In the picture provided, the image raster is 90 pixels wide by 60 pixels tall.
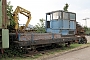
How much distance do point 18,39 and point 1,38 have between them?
82.4 inches

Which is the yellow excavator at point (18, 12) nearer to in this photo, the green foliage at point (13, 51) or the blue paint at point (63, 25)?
the green foliage at point (13, 51)

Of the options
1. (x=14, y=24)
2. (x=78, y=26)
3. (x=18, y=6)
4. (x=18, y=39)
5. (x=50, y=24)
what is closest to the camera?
(x=18, y=39)

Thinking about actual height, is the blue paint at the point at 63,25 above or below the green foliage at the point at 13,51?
above

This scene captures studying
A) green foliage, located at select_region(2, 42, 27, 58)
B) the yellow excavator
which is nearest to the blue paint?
the yellow excavator

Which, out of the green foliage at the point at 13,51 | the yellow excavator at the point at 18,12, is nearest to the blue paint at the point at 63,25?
the yellow excavator at the point at 18,12

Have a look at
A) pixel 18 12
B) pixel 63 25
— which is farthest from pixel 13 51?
pixel 63 25

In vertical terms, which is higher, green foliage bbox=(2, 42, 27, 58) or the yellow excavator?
the yellow excavator

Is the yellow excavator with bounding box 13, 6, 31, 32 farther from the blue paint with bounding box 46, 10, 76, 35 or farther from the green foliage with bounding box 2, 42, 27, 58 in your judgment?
the blue paint with bounding box 46, 10, 76, 35

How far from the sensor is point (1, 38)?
6.42 metres

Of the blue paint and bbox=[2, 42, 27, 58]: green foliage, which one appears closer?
bbox=[2, 42, 27, 58]: green foliage

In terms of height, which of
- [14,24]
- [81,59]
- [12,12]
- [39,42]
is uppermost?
[12,12]

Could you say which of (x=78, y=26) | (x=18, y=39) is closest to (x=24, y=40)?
(x=18, y=39)

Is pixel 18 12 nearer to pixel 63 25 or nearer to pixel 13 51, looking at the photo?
A: pixel 13 51

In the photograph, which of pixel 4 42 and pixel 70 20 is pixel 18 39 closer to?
pixel 4 42
